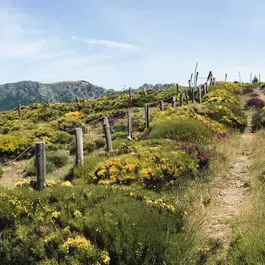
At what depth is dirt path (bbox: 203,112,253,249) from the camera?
9148 millimetres

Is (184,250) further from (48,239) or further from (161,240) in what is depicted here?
(48,239)

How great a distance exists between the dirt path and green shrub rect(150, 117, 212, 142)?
2238 mm

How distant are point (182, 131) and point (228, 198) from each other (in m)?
8.22

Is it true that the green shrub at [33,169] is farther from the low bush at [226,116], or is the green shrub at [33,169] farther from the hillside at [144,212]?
the low bush at [226,116]

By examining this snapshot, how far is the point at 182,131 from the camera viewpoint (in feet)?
65.0

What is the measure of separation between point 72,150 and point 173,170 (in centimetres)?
993

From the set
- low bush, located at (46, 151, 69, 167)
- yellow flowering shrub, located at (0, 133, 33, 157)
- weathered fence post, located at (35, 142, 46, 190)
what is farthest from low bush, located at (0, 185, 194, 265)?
yellow flowering shrub, located at (0, 133, 33, 157)

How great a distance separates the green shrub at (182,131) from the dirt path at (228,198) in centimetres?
224

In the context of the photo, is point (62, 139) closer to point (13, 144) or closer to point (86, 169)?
point (13, 144)

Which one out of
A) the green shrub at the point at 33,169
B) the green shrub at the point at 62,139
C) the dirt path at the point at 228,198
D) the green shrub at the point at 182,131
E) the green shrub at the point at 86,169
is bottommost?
the green shrub at the point at 33,169

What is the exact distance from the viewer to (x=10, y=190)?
9773mm

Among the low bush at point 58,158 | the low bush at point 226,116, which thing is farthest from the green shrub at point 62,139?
the low bush at point 226,116

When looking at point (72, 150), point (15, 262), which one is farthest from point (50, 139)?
point (15, 262)

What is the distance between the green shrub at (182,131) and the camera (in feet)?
63.5
